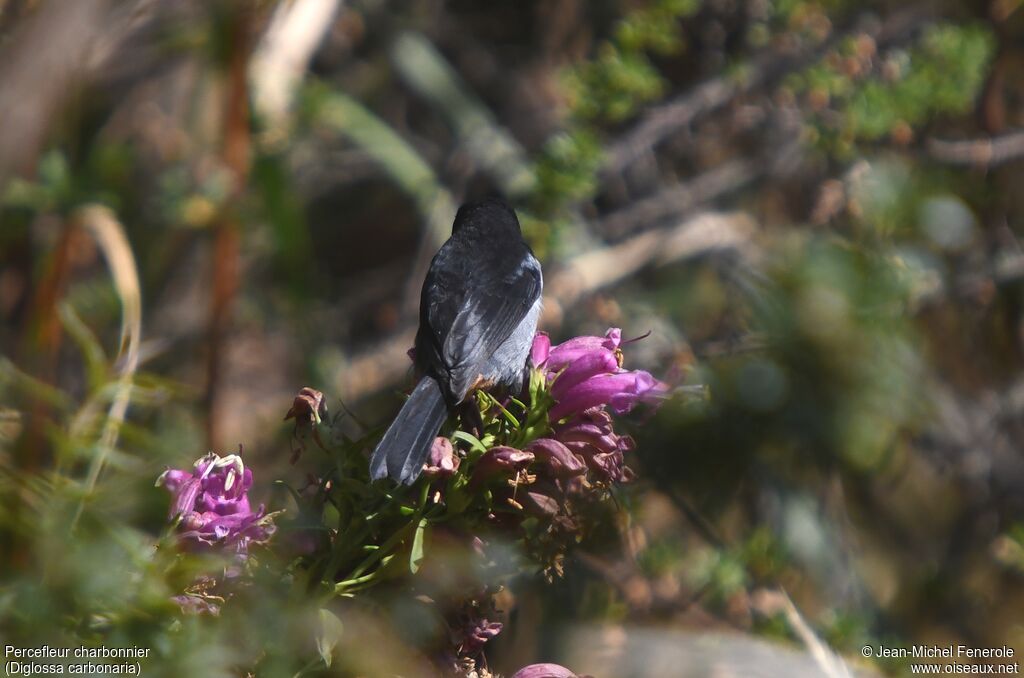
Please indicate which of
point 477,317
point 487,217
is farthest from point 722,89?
point 477,317

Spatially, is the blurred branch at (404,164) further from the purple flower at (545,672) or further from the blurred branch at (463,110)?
the purple flower at (545,672)

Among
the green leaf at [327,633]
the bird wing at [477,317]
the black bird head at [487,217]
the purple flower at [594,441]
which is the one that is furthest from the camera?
the black bird head at [487,217]

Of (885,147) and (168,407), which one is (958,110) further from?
(168,407)

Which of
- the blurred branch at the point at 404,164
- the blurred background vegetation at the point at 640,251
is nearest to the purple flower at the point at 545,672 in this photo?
the blurred background vegetation at the point at 640,251

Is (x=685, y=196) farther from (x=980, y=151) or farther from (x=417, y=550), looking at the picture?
(x=417, y=550)

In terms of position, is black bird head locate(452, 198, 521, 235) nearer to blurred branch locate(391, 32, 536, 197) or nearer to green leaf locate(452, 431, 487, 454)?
green leaf locate(452, 431, 487, 454)

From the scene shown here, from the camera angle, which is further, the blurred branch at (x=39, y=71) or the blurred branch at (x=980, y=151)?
the blurred branch at (x=980, y=151)
